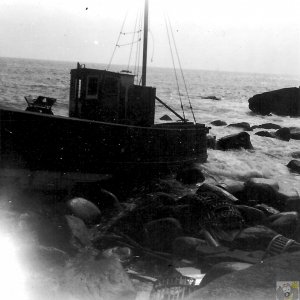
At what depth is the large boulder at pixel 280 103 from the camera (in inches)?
1754

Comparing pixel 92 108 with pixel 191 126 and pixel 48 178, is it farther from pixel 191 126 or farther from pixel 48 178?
pixel 191 126

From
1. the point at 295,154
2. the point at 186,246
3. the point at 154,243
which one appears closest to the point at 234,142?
the point at 295,154

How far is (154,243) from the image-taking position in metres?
7.64

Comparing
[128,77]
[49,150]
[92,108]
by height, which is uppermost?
[128,77]

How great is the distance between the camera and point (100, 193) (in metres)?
10.4

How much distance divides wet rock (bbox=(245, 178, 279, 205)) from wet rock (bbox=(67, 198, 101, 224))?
4487 millimetres

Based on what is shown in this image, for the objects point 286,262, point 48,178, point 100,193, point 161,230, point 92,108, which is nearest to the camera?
point 286,262

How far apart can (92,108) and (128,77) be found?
63.6 inches

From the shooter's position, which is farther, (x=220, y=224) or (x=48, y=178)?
(x=48, y=178)

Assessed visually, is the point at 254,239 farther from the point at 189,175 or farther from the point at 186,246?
the point at 189,175

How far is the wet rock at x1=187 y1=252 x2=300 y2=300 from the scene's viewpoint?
4.29 metres

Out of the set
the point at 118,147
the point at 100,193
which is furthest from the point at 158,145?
the point at 100,193

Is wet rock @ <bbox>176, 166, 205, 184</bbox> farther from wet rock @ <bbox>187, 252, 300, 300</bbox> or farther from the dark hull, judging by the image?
wet rock @ <bbox>187, 252, 300, 300</bbox>

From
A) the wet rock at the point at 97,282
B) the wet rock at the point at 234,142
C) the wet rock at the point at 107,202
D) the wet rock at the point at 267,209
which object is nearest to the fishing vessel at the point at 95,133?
the wet rock at the point at 107,202
